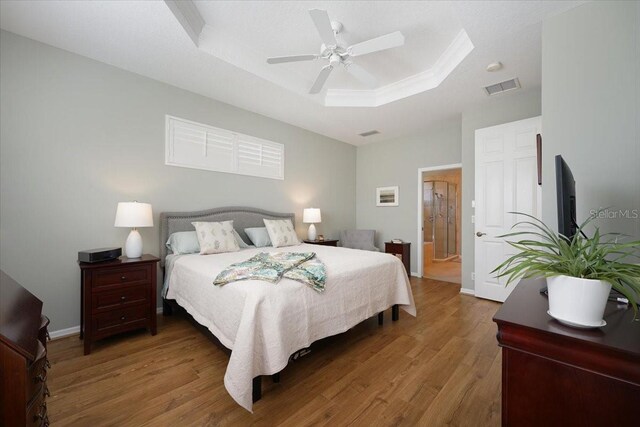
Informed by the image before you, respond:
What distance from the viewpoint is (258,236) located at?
3.68 m

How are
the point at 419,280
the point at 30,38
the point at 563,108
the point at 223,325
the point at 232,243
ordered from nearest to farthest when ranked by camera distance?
the point at 223,325
the point at 563,108
the point at 30,38
the point at 232,243
the point at 419,280

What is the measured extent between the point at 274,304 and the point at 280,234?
2.12 meters

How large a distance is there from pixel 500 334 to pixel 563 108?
206 cm

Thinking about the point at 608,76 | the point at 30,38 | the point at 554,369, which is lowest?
the point at 554,369

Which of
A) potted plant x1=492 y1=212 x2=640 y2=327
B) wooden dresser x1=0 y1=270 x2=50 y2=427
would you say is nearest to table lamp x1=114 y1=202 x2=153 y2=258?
wooden dresser x1=0 y1=270 x2=50 y2=427

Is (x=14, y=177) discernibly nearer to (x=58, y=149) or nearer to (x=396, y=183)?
(x=58, y=149)

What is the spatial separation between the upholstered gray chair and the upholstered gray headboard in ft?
4.62

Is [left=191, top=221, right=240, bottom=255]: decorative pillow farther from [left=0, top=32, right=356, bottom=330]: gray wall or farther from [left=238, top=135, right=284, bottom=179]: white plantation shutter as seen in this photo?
[left=238, top=135, right=284, bottom=179]: white plantation shutter

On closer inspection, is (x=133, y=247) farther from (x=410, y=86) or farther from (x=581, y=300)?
(x=410, y=86)

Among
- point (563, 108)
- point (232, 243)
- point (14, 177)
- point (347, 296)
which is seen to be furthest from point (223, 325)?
point (563, 108)

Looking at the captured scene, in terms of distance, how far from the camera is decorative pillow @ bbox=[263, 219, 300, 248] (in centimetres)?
363

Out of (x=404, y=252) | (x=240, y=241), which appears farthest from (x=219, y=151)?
(x=404, y=252)

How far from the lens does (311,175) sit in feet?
16.3

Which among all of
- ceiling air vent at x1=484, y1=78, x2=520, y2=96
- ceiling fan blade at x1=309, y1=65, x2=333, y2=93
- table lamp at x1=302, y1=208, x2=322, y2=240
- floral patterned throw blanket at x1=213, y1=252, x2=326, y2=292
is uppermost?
ceiling air vent at x1=484, y1=78, x2=520, y2=96
